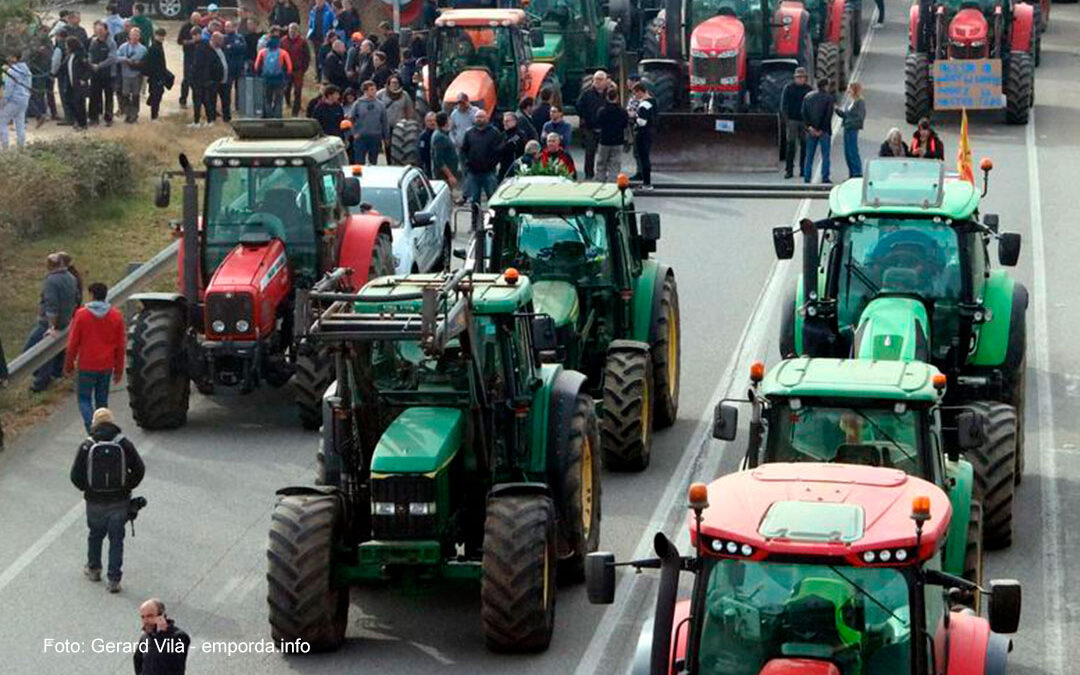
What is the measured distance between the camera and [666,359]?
20.7 metres

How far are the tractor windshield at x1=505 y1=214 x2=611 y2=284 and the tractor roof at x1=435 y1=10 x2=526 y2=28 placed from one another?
42.3ft

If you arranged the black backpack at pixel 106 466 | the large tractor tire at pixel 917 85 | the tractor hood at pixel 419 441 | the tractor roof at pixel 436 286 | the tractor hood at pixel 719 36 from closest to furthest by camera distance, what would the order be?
1. the tractor hood at pixel 419 441
2. the tractor roof at pixel 436 286
3. the black backpack at pixel 106 466
4. the tractor hood at pixel 719 36
5. the large tractor tire at pixel 917 85

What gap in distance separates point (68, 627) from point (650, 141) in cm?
1621

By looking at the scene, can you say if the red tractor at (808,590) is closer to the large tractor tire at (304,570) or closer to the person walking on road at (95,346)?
the large tractor tire at (304,570)

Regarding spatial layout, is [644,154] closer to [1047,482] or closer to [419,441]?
[1047,482]

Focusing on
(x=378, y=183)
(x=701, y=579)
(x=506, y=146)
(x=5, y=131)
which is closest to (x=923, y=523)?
(x=701, y=579)

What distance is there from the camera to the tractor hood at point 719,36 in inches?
1307

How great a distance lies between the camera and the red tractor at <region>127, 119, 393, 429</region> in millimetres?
21062

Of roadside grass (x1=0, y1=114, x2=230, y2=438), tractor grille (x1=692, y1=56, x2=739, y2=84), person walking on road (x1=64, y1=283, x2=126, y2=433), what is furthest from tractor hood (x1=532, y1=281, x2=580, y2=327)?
tractor grille (x1=692, y1=56, x2=739, y2=84)

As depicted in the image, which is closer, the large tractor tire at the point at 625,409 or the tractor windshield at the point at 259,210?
the large tractor tire at the point at 625,409

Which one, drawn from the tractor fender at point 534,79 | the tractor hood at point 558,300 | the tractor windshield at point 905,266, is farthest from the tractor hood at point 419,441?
the tractor fender at point 534,79

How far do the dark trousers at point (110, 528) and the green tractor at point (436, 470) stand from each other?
1.75 meters

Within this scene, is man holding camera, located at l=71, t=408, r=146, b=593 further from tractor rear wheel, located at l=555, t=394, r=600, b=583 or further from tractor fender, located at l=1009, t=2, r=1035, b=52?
tractor fender, located at l=1009, t=2, r=1035, b=52

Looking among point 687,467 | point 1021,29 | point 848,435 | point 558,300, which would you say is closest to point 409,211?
point 558,300
